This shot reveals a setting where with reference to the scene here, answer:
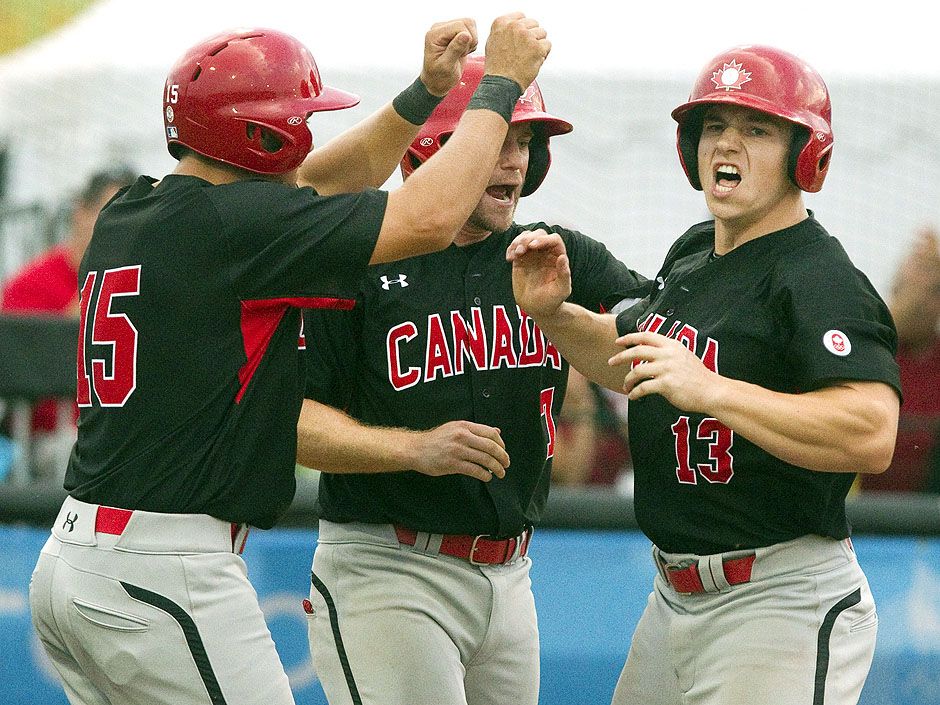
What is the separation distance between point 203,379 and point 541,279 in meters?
0.81

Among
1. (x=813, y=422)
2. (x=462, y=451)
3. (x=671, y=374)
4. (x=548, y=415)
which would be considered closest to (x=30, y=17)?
(x=548, y=415)

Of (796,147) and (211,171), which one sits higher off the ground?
(796,147)

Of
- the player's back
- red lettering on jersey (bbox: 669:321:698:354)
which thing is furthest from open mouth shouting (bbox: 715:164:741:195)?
the player's back

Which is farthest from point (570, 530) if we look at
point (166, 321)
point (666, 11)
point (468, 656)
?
point (666, 11)

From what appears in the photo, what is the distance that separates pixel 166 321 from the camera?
266 cm

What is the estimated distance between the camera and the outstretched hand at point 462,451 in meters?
2.98

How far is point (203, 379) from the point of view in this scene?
2656 millimetres

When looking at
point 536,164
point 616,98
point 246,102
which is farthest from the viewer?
point 616,98

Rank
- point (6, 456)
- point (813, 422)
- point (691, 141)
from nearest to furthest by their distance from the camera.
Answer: point (813, 422), point (691, 141), point (6, 456)

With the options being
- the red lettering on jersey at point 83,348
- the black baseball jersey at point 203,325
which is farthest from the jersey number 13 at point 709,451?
the red lettering on jersey at point 83,348

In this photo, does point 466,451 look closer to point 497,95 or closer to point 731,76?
point 497,95

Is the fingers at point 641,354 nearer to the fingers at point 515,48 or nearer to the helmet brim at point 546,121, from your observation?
the fingers at point 515,48

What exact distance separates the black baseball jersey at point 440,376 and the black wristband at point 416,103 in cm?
33

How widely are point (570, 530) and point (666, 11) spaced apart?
401cm
